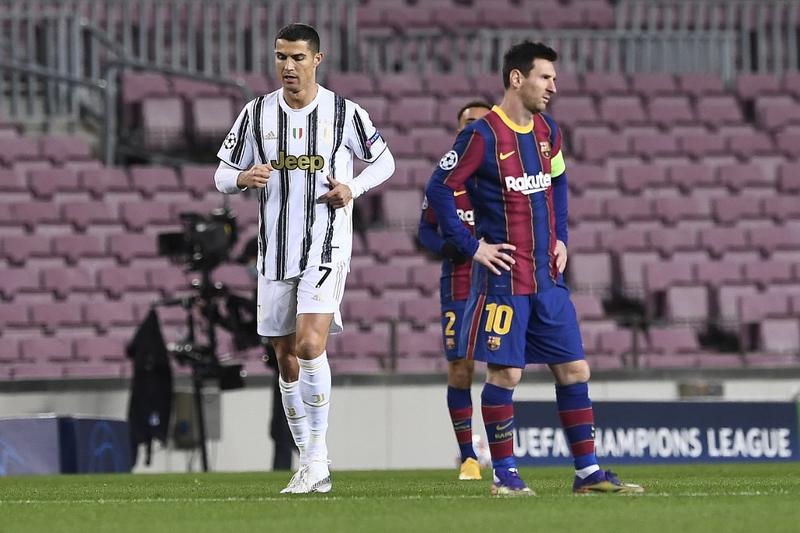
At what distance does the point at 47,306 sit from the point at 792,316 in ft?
23.3

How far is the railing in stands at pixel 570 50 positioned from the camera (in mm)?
20828

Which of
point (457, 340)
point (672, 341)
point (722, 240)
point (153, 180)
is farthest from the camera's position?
point (722, 240)

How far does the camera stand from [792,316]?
1673cm

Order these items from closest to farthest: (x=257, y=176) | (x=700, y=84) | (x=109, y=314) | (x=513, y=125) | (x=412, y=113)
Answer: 1. (x=513, y=125)
2. (x=257, y=176)
3. (x=109, y=314)
4. (x=412, y=113)
5. (x=700, y=84)

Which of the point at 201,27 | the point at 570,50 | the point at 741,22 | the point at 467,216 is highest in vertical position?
the point at 741,22

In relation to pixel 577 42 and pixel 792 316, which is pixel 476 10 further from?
pixel 792 316

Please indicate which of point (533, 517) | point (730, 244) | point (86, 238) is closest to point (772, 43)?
point (730, 244)

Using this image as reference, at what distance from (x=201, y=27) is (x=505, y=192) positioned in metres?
14.2

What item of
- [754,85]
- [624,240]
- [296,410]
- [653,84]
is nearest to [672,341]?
[624,240]

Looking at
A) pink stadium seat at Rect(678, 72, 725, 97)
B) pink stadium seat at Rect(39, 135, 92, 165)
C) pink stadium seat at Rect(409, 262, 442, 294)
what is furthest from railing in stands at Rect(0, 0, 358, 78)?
pink stadium seat at Rect(409, 262, 442, 294)

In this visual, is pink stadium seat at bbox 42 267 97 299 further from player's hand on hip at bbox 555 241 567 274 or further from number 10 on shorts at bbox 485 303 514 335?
number 10 on shorts at bbox 485 303 514 335

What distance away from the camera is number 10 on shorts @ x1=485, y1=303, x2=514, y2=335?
22.4ft

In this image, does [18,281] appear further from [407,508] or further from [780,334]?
[407,508]

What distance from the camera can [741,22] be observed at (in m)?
22.3
